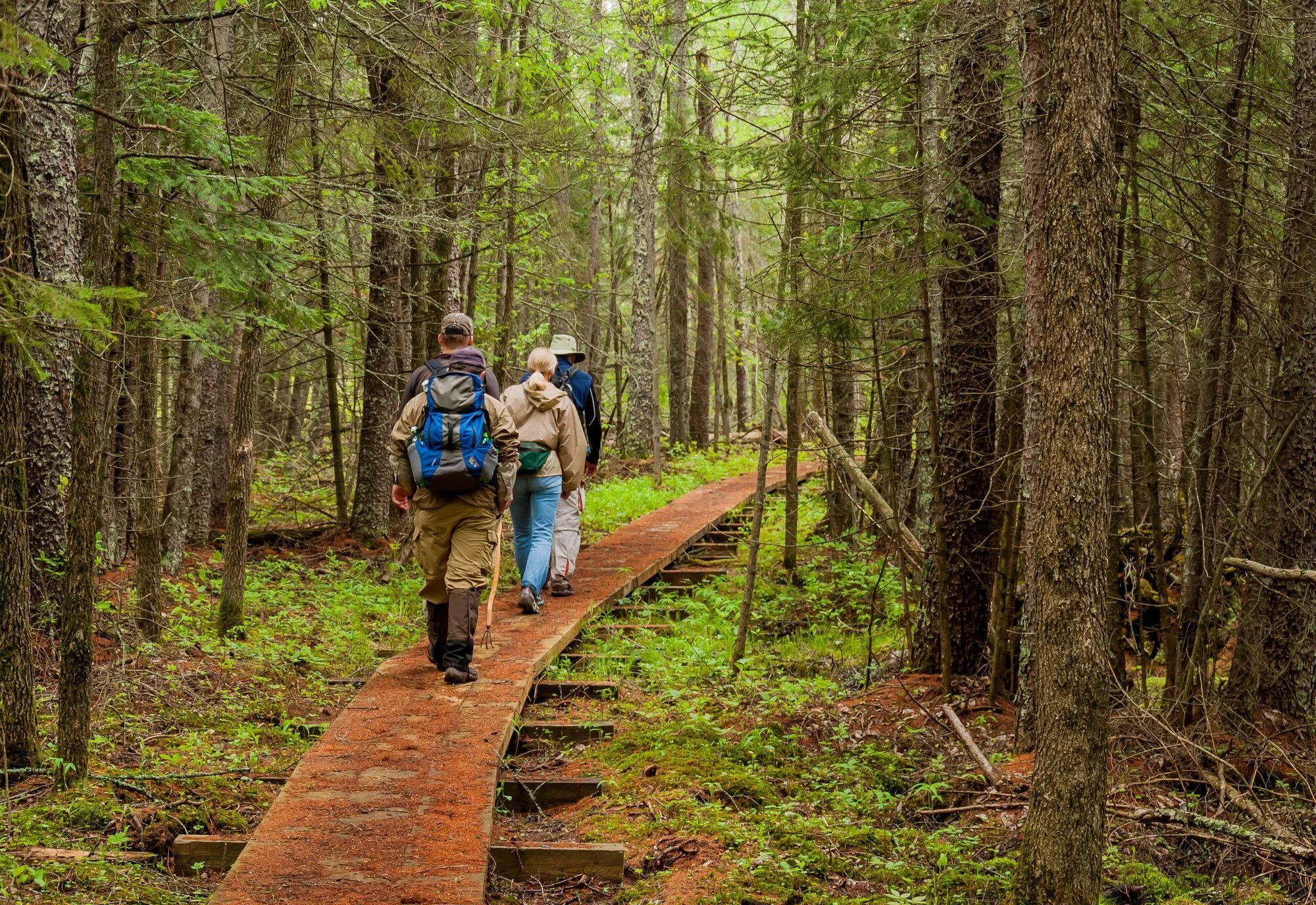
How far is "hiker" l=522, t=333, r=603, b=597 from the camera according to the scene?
9766mm

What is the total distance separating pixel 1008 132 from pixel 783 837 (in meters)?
5.42

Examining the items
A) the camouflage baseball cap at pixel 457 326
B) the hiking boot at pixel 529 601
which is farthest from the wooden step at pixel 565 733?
the camouflage baseball cap at pixel 457 326

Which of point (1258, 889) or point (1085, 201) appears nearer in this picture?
point (1085, 201)

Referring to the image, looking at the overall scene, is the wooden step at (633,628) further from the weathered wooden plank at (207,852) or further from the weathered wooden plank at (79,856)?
the weathered wooden plank at (79,856)

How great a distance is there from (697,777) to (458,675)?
6.20 ft

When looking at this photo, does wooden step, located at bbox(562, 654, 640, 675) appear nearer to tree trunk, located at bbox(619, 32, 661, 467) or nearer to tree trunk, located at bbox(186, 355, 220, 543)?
tree trunk, located at bbox(186, 355, 220, 543)

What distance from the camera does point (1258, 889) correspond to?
4477 mm

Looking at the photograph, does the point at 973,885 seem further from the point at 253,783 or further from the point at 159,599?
the point at 159,599

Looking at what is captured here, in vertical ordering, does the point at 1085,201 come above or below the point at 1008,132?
below

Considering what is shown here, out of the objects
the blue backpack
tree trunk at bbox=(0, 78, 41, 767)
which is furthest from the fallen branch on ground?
tree trunk at bbox=(0, 78, 41, 767)

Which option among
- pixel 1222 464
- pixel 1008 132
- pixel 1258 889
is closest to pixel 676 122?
pixel 1008 132

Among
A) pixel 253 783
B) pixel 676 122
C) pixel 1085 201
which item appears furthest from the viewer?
pixel 676 122

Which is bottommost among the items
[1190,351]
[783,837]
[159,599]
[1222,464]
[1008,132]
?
[783,837]

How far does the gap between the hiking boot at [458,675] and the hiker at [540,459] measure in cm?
204
